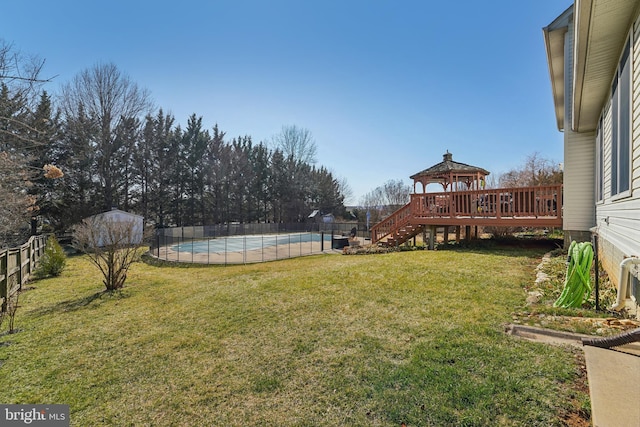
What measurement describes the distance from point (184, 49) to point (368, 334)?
1337 cm

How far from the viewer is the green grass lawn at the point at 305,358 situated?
2285 mm

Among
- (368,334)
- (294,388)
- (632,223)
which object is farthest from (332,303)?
(632,223)

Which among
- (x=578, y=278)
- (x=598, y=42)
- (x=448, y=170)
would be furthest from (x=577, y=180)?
(x=598, y=42)

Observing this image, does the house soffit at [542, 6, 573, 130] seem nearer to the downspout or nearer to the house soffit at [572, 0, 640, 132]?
the house soffit at [572, 0, 640, 132]

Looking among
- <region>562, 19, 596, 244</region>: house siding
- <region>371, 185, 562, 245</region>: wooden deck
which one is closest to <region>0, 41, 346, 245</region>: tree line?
<region>371, 185, 562, 245</region>: wooden deck

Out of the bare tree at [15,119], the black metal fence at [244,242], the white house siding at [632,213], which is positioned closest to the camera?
the white house siding at [632,213]

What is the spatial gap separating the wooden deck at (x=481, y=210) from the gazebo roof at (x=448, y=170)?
1.72 m

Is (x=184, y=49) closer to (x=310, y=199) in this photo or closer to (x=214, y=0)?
(x=214, y=0)

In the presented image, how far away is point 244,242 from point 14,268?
8.31 metres

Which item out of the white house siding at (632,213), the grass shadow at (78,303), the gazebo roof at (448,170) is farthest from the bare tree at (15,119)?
the gazebo roof at (448,170)

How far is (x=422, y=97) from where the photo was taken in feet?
43.4

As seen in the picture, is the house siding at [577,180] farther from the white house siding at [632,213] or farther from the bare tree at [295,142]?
the bare tree at [295,142]

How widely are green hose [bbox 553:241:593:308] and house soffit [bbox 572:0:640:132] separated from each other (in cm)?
242

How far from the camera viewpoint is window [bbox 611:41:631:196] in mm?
3209
